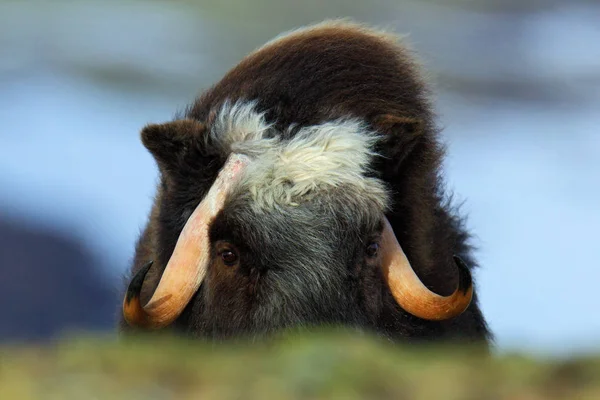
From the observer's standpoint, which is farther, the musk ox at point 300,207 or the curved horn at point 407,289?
the curved horn at point 407,289

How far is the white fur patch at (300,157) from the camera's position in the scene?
4992 millimetres

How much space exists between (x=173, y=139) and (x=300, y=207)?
74 cm

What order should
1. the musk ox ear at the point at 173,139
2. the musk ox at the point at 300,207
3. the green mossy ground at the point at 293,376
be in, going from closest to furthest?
the green mossy ground at the point at 293,376 → the musk ox at the point at 300,207 → the musk ox ear at the point at 173,139

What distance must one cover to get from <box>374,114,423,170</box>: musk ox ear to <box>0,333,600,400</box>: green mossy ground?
316cm

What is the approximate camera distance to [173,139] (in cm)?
515

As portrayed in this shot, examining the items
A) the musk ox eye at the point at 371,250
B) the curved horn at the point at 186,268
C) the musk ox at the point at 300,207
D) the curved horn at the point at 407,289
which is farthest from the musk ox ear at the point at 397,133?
the curved horn at the point at 186,268

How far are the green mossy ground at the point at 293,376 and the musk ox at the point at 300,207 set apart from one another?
253cm

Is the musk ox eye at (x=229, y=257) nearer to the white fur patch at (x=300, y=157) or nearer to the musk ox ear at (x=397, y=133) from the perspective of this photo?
the white fur patch at (x=300, y=157)

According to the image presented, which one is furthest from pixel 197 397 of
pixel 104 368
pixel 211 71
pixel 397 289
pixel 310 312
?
pixel 211 71

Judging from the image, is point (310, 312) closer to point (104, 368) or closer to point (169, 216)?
point (169, 216)

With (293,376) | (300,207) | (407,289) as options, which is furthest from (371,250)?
(293,376)

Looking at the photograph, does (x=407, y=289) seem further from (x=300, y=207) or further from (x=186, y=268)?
(x=186, y=268)

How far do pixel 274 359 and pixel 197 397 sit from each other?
276 mm

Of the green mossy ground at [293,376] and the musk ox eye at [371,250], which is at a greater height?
the musk ox eye at [371,250]
